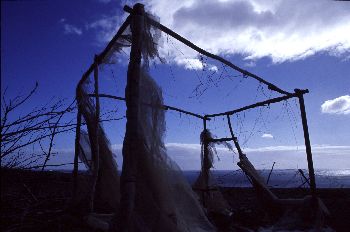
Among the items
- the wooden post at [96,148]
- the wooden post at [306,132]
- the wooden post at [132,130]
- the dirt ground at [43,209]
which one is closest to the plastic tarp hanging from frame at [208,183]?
the dirt ground at [43,209]

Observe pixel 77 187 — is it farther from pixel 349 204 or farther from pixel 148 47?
pixel 349 204

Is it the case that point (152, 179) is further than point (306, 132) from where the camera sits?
No

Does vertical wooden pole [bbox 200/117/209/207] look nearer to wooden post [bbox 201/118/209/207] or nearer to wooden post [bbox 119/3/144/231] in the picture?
wooden post [bbox 201/118/209/207]

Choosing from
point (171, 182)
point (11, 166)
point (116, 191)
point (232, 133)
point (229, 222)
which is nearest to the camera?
point (11, 166)

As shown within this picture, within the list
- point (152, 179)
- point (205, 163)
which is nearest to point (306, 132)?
point (205, 163)

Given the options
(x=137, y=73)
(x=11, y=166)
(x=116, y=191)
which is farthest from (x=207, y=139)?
(x=11, y=166)

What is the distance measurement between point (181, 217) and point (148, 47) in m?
2.43

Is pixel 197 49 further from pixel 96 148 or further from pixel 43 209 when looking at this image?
pixel 43 209

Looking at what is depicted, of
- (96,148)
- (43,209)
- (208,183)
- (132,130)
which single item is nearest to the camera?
(132,130)

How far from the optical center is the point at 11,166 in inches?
72.8

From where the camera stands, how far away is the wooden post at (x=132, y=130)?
3223 millimetres

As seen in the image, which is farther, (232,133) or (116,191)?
(232,133)

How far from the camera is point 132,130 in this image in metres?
3.48

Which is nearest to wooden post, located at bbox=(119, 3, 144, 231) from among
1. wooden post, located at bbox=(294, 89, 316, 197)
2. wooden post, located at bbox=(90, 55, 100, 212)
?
wooden post, located at bbox=(90, 55, 100, 212)
